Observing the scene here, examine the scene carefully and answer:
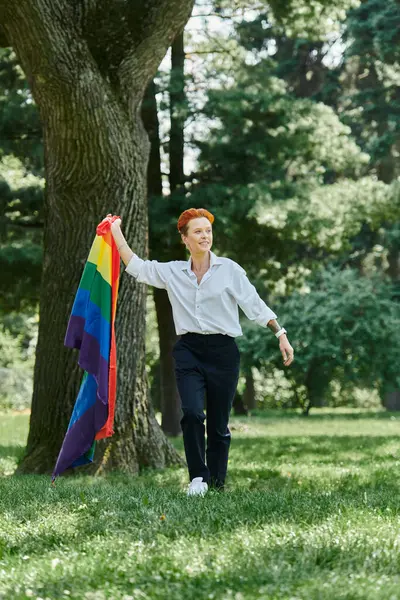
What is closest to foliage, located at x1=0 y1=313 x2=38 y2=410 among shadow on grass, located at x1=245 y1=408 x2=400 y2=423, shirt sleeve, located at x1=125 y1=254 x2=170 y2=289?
shadow on grass, located at x1=245 y1=408 x2=400 y2=423

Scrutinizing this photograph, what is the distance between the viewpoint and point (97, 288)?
7.40 m

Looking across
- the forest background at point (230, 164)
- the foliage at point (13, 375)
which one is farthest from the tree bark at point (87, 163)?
the foliage at point (13, 375)

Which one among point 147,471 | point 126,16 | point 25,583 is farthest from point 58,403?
point 25,583

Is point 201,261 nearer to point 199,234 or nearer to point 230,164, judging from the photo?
point 199,234

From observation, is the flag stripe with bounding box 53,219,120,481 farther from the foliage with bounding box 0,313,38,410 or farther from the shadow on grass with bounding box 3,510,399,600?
the foliage with bounding box 0,313,38,410

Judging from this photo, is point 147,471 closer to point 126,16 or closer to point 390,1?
point 126,16

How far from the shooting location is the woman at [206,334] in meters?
6.38

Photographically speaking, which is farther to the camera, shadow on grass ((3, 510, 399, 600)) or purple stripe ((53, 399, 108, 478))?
purple stripe ((53, 399, 108, 478))

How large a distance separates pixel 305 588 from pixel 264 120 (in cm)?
1289

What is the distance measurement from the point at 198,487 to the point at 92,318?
6.09 ft

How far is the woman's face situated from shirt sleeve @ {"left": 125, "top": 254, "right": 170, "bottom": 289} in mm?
299

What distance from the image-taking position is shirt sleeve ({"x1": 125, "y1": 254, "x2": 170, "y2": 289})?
21.9 ft

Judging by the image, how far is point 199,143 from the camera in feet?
51.4

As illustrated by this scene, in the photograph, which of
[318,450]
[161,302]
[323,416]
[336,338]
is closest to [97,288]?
[318,450]
